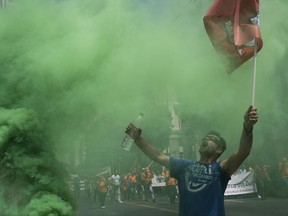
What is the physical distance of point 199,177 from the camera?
3.67 metres

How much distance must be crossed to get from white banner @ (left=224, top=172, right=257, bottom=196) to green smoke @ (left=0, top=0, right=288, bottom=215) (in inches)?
453

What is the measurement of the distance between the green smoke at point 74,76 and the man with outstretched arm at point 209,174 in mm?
1339

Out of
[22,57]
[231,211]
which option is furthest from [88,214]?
[22,57]

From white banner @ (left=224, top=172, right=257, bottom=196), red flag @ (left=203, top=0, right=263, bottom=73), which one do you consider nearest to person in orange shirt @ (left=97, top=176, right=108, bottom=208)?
white banner @ (left=224, top=172, right=257, bottom=196)

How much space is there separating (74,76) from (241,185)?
1324 centimetres

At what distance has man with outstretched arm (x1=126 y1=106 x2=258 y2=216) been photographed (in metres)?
3.58

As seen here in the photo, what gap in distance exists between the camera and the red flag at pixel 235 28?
14.5 ft

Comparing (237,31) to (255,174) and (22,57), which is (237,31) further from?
(255,174)

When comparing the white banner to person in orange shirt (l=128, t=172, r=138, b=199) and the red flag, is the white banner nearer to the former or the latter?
person in orange shirt (l=128, t=172, r=138, b=199)

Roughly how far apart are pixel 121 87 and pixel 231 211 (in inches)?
325

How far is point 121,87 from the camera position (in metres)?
5.24

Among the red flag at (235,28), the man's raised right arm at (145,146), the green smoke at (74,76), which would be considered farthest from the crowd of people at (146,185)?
the man's raised right arm at (145,146)

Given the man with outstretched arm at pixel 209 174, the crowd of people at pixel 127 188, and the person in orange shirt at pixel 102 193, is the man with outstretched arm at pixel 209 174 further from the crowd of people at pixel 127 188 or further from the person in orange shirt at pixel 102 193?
the crowd of people at pixel 127 188

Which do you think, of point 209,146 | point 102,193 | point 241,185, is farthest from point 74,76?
point 241,185
